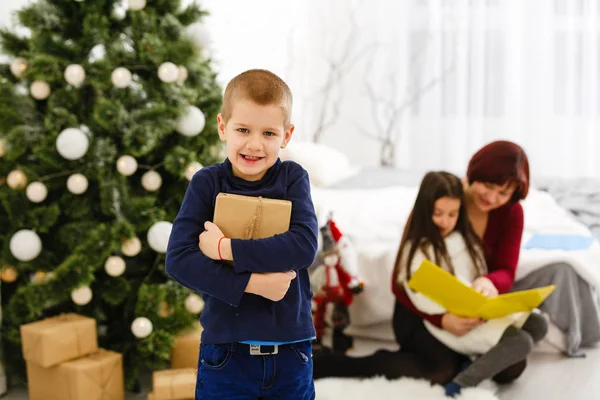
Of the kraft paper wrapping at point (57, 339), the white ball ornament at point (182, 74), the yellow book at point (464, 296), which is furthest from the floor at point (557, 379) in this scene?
the white ball ornament at point (182, 74)

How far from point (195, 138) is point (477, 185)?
98 cm

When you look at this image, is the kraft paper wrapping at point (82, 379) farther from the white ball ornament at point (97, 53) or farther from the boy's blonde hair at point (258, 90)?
the boy's blonde hair at point (258, 90)

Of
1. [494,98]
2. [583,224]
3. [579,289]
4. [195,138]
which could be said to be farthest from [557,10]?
[195,138]

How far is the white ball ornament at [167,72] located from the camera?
2.04 meters

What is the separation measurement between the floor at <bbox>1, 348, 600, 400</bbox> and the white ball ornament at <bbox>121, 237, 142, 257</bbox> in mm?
521

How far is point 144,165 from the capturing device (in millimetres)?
2152

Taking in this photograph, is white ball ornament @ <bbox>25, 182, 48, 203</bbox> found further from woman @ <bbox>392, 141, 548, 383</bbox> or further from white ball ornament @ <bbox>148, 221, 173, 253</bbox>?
woman @ <bbox>392, 141, 548, 383</bbox>

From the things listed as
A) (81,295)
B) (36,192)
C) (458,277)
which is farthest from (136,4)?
(458,277)

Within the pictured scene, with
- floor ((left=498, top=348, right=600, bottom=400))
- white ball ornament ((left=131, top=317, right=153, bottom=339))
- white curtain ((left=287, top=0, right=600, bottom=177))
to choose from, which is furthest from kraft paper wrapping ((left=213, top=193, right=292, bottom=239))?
white curtain ((left=287, top=0, right=600, bottom=177))

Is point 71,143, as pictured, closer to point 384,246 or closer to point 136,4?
point 136,4

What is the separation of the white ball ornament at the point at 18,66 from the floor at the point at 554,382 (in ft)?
3.56

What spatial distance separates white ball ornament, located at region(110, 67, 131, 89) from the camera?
6.56 feet

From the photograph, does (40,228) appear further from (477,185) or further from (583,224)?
(583,224)

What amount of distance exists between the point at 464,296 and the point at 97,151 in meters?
1.26
